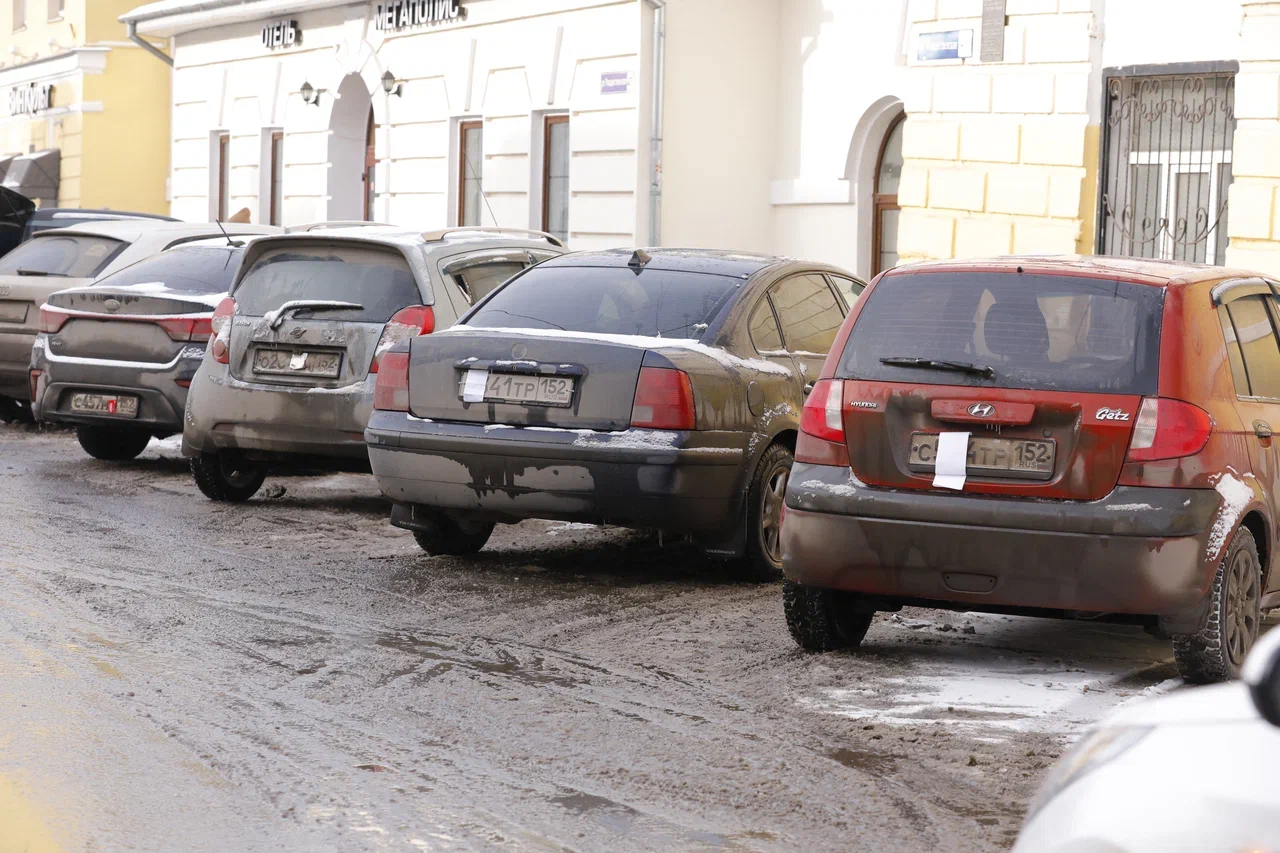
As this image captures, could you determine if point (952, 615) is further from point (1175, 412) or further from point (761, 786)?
point (761, 786)

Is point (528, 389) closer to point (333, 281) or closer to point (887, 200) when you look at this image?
point (333, 281)

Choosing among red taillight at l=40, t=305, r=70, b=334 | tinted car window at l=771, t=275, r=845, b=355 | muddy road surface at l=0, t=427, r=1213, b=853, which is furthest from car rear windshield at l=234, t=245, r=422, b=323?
red taillight at l=40, t=305, r=70, b=334

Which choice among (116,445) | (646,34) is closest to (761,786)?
(116,445)

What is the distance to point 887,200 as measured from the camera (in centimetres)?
1867

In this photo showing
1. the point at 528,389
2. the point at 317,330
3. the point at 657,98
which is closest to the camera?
the point at 528,389

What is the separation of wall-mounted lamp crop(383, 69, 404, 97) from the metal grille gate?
1181 cm

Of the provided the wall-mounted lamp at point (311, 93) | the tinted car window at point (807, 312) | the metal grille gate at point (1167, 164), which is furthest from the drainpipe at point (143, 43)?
the tinted car window at point (807, 312)

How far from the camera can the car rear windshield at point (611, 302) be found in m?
8.55

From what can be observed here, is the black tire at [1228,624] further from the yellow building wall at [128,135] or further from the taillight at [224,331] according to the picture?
the yellow building wall at [128,135]

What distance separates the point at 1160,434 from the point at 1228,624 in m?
0.76

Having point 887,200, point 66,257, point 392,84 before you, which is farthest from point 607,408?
point 392,84

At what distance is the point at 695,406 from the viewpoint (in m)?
8.09

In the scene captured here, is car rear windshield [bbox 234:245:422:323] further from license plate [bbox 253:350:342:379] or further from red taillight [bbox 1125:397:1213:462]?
red taillight [bbox 1125:397:1213:462]

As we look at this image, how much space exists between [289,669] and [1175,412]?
3.09 m
